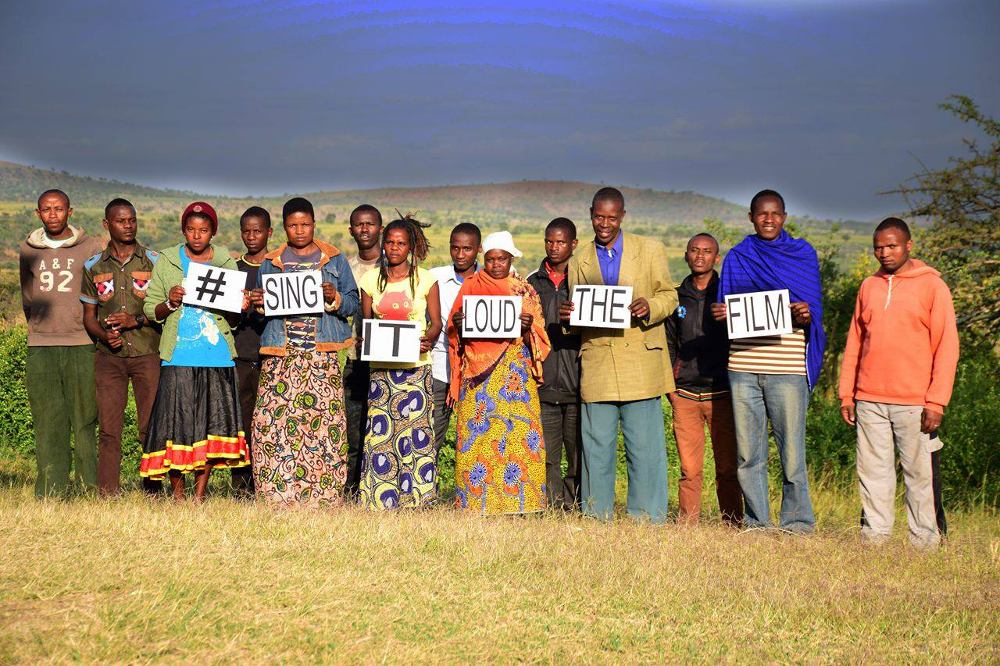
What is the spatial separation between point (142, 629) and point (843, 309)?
1544cm

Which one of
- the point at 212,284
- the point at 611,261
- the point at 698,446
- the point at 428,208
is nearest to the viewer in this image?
the point at 212,284

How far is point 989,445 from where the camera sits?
41.3 feet

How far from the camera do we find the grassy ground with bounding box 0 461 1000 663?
5.09 meters

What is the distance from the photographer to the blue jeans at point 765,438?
24.4 ft

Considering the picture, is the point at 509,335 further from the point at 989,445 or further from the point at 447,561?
the point at 989,445

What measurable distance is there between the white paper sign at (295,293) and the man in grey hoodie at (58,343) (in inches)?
76.7

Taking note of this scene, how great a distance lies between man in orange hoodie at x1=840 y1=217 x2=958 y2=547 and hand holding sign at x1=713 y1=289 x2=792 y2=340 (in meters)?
0.61

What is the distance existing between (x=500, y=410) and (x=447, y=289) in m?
1.33

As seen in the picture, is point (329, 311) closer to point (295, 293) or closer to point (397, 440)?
point (295, 293)

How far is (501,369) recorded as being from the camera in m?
7.69

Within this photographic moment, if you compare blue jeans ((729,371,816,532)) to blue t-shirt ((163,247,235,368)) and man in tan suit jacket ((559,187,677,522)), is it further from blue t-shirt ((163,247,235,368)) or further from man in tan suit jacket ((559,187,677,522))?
blue t-shirt ((163,247,235,368))

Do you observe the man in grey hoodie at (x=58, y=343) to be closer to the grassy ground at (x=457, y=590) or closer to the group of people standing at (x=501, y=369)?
the group of people standing at (x=501, y=369)

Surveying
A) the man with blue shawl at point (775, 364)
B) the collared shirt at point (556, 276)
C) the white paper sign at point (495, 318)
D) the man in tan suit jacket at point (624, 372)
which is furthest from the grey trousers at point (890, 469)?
the white paper sign at point (495, 318)

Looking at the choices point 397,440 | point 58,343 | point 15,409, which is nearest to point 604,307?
point 397,440
